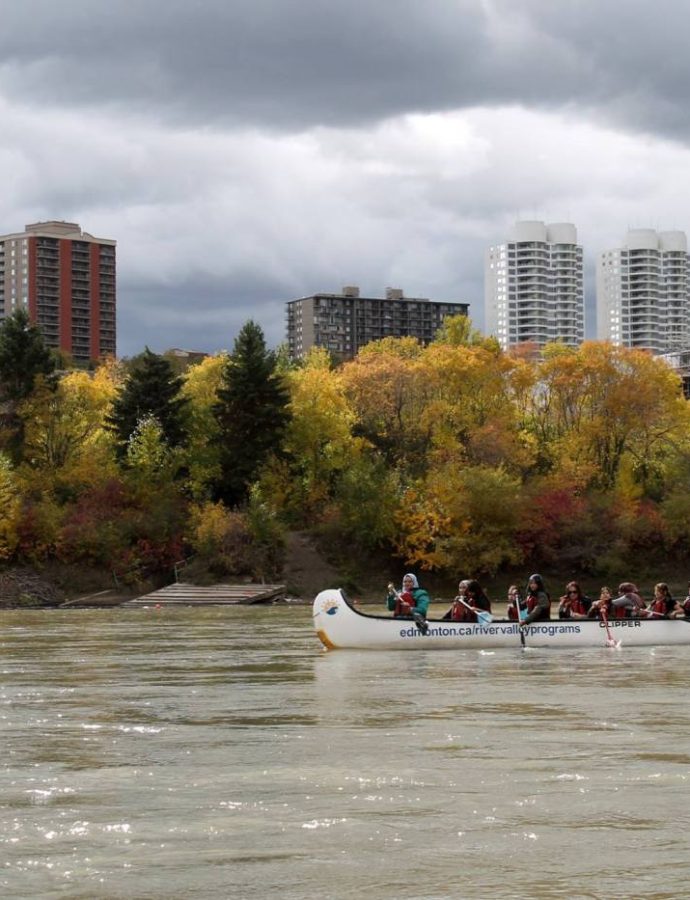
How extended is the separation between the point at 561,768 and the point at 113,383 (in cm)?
8381

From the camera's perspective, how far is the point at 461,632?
3731 centimetres

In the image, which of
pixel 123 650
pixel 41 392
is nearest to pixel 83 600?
pixel 41 392

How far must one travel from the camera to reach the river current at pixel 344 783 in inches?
506

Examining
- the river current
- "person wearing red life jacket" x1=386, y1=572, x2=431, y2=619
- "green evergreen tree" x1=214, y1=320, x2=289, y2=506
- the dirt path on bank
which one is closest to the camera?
the river current

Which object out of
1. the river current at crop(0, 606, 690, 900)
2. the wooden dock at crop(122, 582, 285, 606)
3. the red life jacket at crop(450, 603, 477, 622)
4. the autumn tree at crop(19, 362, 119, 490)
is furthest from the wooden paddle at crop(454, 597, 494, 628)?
the autumn tree at crop(19, 362, 119, 490)

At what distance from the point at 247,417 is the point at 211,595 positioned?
46.9 feet

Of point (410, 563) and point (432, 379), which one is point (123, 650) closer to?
point (410, 563)

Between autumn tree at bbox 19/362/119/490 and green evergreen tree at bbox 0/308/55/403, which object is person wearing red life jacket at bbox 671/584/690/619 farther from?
green evergreen tree at bbox 0/308/55/403

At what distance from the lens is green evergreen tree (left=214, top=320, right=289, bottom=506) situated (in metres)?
84.9

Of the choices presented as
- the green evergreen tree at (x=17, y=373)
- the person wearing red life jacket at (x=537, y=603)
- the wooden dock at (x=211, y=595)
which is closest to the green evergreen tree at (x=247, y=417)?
the wooden dock at (x=211, y=595)

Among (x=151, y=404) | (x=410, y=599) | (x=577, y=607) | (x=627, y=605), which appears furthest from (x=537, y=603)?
(x=151, y=404)

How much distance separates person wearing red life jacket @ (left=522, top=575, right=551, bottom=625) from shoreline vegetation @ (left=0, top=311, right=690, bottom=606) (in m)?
40.5

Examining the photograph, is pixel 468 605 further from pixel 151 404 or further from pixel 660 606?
pixel 151 404

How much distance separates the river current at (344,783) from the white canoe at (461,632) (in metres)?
4.66
